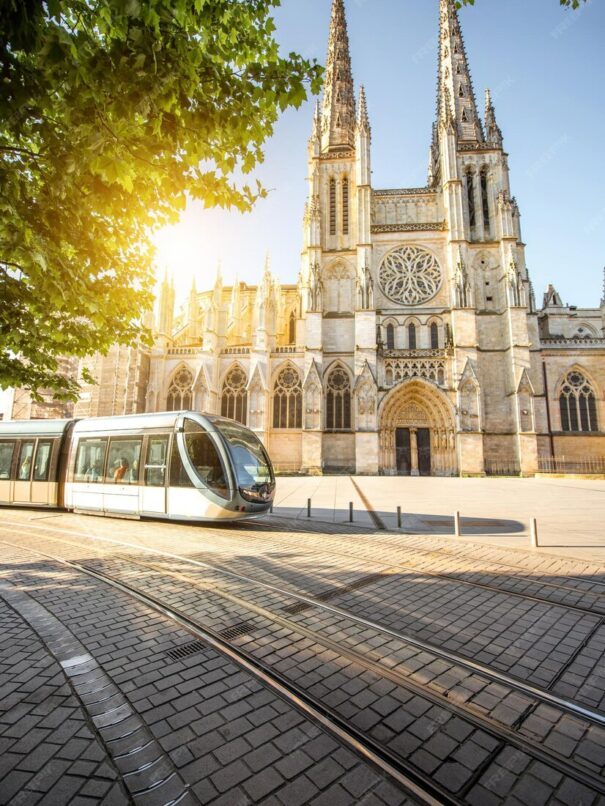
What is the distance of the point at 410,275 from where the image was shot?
2612cm

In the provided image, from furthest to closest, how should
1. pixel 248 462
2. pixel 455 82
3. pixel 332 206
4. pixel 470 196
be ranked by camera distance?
pixel 455 82 → pixel 332 206 → pixel 470 196 → pixel 248 462

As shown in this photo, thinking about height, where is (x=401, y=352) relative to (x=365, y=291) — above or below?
below

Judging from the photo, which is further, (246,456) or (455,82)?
(455,82)

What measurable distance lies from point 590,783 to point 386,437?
73.6 ft

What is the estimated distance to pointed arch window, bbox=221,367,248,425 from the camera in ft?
83.3

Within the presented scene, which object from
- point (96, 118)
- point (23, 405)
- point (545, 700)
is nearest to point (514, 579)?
point (545, 700)

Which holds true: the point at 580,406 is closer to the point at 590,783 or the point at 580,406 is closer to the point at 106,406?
the point at 590,783

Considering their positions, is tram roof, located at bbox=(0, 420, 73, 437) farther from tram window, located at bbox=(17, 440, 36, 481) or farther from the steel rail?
the steel rail

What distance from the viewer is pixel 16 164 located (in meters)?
3.43

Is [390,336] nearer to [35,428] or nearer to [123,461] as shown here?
[123,461]

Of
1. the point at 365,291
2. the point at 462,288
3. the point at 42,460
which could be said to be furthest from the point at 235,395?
the point at 42,460

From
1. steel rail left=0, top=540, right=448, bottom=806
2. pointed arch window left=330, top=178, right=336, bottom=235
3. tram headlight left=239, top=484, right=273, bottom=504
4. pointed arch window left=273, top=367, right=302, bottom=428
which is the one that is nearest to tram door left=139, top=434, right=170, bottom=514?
tram headlight left=239, top=484, right=273, bottom=504

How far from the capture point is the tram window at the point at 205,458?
723 cm

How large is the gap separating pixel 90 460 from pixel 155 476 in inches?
80.7
